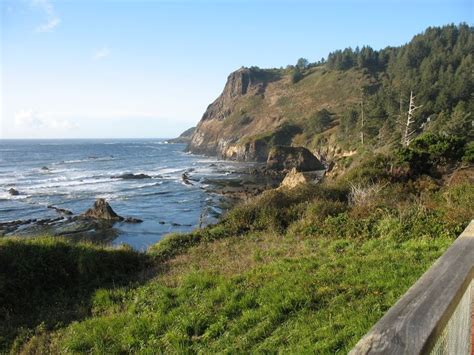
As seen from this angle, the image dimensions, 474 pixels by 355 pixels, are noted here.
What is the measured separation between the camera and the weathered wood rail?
1453mm

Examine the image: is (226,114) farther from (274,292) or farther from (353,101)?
(274,292)

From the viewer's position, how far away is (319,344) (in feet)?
15.9

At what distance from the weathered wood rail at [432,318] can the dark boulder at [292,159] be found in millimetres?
58185

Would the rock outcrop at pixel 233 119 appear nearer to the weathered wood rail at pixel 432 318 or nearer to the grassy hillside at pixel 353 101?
the grassy hillside at pixel 353 101

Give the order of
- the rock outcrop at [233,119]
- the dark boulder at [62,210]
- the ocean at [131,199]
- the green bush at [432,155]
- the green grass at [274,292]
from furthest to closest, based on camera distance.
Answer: the rock outcrop at [233,119] < the dark boulder at [62,210] < the ocean at [131,199] < the green bush at [432,155] < the green grass at [274,292]

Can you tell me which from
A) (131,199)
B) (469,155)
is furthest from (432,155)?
Answer: (131,199)

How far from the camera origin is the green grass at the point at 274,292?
5.66m

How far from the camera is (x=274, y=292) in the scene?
6961 mm

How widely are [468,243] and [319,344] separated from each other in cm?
298

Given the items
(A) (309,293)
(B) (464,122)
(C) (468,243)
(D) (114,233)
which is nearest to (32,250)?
(A) (309,293)

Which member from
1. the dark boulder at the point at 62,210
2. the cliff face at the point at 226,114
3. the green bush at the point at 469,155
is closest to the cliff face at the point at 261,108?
the cliff face at the point at 226,114

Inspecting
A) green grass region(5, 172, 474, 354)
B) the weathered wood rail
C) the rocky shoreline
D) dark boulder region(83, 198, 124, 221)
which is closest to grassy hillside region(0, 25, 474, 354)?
green grass region(5, 172, 474, 354)

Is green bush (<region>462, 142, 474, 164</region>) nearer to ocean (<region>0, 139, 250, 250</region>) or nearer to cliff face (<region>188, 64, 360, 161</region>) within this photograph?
ocean (<region>0, 139, 250, 250</region>)

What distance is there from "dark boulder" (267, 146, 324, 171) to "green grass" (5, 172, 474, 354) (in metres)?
46.6
